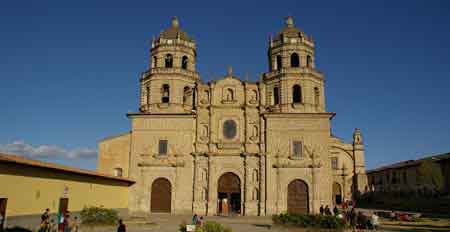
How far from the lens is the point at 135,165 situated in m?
34.1

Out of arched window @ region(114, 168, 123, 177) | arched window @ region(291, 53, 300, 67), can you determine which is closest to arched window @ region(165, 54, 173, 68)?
arched window @ region(114, 168, 123, 177)

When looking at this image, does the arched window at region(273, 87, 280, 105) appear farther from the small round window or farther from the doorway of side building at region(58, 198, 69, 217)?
the doorway of side building at region(58, 198, 69, 217)

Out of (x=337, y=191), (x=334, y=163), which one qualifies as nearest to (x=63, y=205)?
(x=334, y=163)

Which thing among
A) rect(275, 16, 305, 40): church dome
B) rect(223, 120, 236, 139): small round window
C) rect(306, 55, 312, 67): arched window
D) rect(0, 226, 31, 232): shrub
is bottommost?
rect(0, 226, 31, 232): shrub

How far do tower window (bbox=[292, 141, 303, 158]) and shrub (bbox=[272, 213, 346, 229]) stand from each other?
11.2m

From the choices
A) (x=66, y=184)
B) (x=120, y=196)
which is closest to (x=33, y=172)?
(x=66, y=184)

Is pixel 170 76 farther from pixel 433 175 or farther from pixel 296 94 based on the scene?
pixel 433 175

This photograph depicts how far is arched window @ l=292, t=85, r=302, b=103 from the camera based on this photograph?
36.4 metres

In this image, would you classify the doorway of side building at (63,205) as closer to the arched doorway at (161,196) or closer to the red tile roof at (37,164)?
the red tile roof at (37,164)

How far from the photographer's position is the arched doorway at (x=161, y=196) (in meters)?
33.3

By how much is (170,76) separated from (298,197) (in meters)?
16.1

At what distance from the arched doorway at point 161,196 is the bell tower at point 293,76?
37.5 ft

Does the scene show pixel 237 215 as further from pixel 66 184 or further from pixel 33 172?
pixel 33 172

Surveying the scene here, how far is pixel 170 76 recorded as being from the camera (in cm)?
3709
